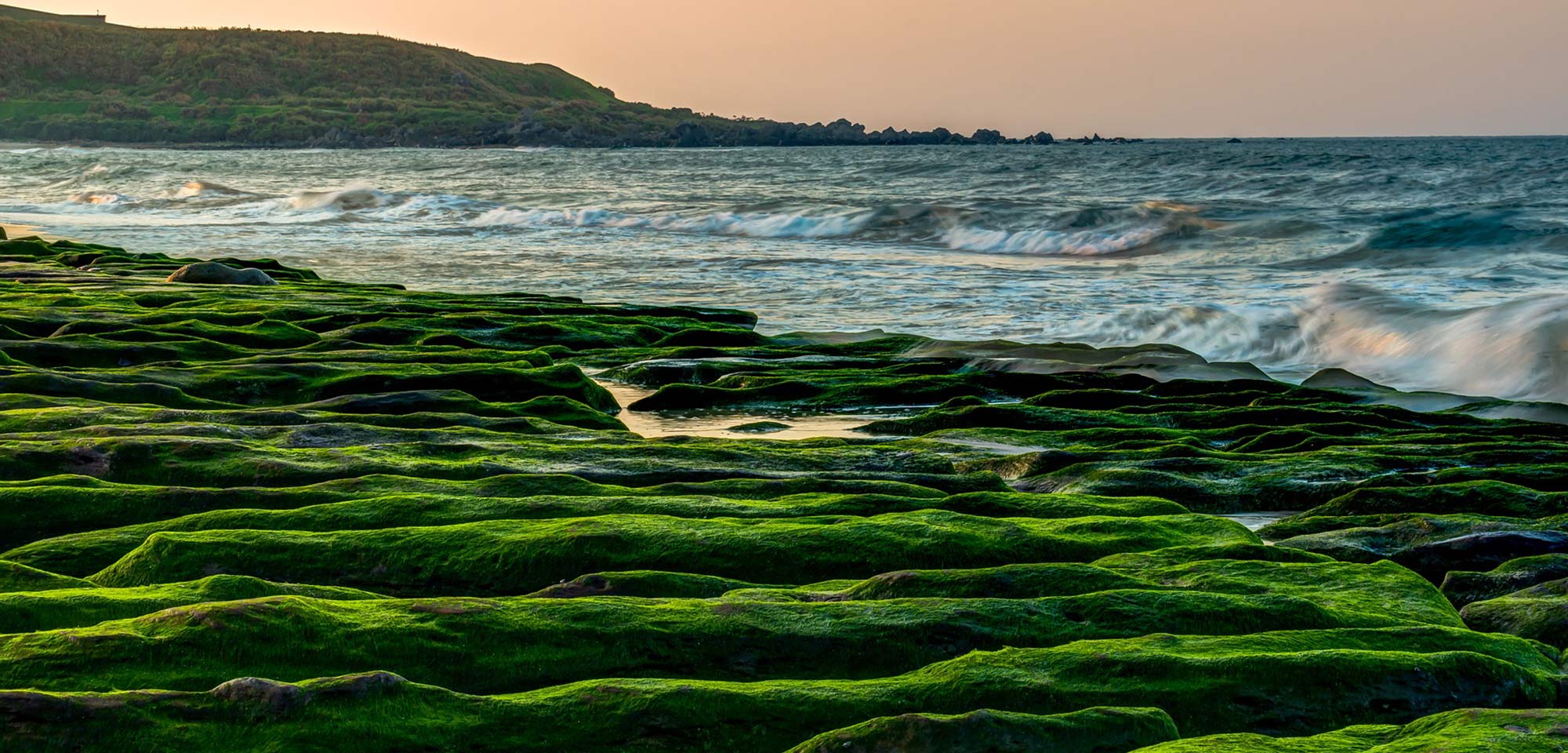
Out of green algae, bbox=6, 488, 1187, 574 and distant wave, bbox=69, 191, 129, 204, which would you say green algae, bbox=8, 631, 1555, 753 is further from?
distant wave, bbox=69, 191, 129, 204

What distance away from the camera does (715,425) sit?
10023mm

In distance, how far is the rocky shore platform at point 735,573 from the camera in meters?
3.48

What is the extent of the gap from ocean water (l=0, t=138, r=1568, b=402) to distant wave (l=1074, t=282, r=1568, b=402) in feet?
0.14

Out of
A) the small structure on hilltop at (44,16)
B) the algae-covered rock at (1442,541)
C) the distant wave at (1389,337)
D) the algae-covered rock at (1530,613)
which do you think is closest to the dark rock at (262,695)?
the algae-covered rock at (1530,613)

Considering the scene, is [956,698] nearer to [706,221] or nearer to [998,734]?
[998,734]

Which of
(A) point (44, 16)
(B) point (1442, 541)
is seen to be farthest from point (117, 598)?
(A) point (44, 16)

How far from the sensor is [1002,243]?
3428cm

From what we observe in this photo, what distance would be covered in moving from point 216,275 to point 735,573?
15059 millimetres

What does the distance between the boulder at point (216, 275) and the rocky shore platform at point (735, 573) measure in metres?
7.87

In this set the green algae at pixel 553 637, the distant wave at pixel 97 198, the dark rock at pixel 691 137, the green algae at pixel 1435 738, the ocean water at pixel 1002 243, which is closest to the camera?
the green algae at pixel 1435 738

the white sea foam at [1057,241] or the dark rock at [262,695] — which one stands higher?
the dark rock at [262,695]

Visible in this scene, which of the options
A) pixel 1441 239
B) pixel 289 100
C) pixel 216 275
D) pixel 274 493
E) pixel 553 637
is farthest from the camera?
pixel 289 100

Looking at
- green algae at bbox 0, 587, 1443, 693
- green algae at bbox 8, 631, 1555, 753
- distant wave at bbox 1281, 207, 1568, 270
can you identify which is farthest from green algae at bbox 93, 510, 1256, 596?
distant wave at bbox 1281, 207, 1568, 270

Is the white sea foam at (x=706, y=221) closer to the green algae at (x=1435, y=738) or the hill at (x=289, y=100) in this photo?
the green algae at (x=1435, y=738)
